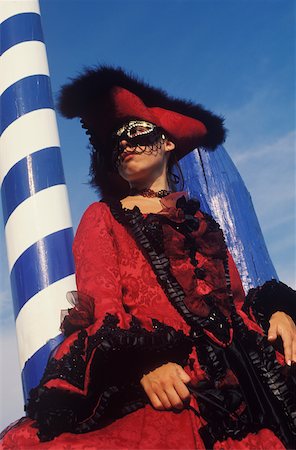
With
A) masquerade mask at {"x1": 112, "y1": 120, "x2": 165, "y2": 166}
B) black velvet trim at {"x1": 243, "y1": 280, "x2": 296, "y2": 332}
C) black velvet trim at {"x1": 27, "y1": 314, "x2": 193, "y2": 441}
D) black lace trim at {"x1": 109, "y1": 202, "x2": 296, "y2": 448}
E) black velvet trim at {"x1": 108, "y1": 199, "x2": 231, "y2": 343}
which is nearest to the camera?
black velvet trim at {"x1": 27, "y1": 314, "x2": 193, "y2": 441}

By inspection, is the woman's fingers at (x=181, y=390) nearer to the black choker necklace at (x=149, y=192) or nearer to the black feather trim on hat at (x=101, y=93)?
the black choker necklace at (x=149, y=192)

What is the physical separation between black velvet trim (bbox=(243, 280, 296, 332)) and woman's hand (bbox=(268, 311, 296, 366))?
0.04 metres

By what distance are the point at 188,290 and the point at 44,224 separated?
1148 mm

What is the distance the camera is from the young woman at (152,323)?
1.02 metres

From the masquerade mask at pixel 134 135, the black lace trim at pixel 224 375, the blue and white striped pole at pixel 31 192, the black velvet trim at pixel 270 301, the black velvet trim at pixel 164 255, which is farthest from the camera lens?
the blue and white striped pole at pixel 31 192

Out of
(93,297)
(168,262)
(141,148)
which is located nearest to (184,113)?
(141,148)

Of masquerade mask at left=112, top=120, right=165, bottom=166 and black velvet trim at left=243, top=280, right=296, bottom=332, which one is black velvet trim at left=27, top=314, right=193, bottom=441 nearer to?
black velvet trim at left=243, top=280, right=296, bottom=332

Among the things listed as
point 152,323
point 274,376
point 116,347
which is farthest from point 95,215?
point 274,376

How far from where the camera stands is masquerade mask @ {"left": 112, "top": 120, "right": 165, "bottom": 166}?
5.71ft

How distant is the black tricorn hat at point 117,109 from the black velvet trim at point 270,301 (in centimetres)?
69

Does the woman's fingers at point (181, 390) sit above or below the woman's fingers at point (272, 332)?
below

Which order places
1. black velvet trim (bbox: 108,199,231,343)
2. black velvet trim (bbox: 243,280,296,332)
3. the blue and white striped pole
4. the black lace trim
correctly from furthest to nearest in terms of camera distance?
the blue and white striped pole → black velvet trim (bbox: 243,280,296,332) → black velvet trim (bbox: 108,199,231,343) → the black lace trim

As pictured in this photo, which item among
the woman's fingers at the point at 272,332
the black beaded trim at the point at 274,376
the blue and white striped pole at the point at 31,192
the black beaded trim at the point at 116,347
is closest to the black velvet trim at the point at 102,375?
the black beaded trim at the point at 116,347

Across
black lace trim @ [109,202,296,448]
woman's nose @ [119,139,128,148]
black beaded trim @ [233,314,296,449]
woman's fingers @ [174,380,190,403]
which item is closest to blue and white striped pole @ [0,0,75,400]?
woman's nose @ [119,139,128,148]
